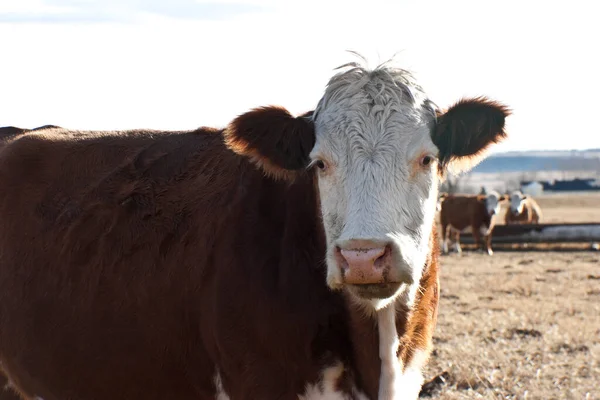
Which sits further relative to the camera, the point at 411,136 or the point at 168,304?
the point at 168,304

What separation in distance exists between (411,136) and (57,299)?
91.1 inches

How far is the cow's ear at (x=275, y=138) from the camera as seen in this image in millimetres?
4141

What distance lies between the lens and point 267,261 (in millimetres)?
4109

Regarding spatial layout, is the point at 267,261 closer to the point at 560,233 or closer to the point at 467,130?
the point at 467,130

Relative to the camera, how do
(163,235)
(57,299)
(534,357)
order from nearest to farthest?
(163,235) < (57,299) < (534,357)

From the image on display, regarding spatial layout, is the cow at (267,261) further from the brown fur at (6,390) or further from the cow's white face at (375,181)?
the brown fur at (6,390)

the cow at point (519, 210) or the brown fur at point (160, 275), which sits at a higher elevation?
the brown fur at point (160, 275)

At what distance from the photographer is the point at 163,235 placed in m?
4.63

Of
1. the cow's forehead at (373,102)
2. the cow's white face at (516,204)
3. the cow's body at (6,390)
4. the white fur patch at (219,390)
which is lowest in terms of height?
the cow's white face at (516,204)

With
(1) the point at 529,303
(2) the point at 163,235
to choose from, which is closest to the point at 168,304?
(2) the point at 163,235

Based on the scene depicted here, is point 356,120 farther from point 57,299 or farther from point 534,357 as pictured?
point 534,357

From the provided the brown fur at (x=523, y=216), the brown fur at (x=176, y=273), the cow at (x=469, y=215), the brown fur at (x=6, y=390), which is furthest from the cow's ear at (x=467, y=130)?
the brown fur at (x=523, y=216)

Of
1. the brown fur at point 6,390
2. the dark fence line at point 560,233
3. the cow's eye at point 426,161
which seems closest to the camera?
the cow's eye at point 426,161

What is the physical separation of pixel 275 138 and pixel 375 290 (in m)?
0.95
